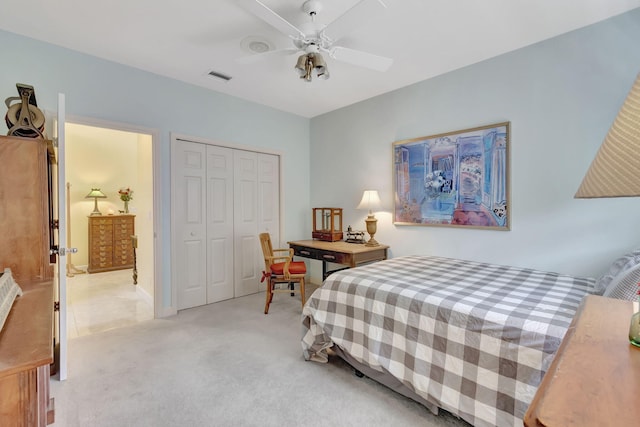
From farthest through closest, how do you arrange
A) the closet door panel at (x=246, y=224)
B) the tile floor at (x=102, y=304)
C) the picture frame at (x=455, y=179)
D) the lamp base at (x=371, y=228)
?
the closet door panel at (x=246, y=224) → the lamp base at (x=371, y=228) → the tile floor at (x=102, y=304) → the picture frame at (x=455, y=179)

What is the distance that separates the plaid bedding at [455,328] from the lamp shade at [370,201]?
131 centimetres

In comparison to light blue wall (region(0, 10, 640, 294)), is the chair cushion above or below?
below

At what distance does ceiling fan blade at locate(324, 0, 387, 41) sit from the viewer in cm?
167

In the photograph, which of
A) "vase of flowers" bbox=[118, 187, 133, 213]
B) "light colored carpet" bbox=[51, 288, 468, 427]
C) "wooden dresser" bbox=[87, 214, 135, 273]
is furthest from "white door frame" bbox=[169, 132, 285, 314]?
"vase of flowers" bbox=[118, 187, 133, 213]

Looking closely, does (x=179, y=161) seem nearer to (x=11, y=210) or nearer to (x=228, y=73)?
(x=228, y=73)

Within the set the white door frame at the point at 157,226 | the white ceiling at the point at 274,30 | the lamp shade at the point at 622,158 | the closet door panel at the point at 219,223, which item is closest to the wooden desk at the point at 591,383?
the lamp shade at the point at 622,158

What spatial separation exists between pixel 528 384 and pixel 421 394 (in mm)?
560

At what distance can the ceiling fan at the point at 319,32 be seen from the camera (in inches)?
68.8

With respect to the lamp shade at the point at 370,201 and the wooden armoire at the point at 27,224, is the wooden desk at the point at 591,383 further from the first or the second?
the lamp shade at the point at 370,201

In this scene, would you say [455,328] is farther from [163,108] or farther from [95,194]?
[95,194]

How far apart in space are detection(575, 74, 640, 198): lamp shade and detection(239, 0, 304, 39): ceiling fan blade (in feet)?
5.77

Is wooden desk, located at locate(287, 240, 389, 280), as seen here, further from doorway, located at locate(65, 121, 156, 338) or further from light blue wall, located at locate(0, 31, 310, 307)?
doorway, located at locate(65, 121, 156, 338)

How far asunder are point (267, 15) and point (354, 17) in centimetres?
54

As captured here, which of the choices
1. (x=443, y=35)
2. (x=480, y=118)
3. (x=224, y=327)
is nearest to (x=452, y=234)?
(x=480, y=118)
